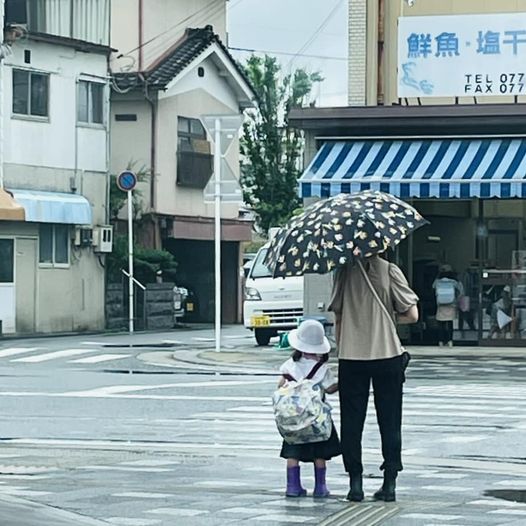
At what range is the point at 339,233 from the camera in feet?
33.6

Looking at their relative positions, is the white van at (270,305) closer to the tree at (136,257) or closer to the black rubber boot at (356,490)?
the tree at (136,257)

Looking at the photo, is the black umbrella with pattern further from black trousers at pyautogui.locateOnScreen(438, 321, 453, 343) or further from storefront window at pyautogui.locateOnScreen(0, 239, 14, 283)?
storefront window at pyautogui.locateOnScreen(0, 239, 14, 283)

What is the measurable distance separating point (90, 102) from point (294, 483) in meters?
31.7

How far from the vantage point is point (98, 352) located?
95.0ft

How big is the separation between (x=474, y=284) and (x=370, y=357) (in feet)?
64.0

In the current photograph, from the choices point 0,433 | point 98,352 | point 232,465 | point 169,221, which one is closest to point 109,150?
point 169,221

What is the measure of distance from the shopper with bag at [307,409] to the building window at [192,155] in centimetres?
3462

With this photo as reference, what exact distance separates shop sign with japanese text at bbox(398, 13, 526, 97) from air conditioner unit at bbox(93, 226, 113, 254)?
Result: 14.1 metres

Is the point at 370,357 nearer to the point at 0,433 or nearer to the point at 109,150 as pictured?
the point at 0,433

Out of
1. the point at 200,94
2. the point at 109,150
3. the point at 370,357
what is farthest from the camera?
the point at 200,94

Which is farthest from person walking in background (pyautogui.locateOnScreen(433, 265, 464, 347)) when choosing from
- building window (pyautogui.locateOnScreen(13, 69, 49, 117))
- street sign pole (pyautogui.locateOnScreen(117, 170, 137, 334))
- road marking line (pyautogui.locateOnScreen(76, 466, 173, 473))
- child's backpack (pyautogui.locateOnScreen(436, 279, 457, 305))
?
road marking line (pyautogui.locateOnScreen(76, 466, 173, 473))

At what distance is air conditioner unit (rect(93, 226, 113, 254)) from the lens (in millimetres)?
40531

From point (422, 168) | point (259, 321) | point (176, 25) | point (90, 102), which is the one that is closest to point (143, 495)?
point (422, 168)

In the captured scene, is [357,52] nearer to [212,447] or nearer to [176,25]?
[212,447]
